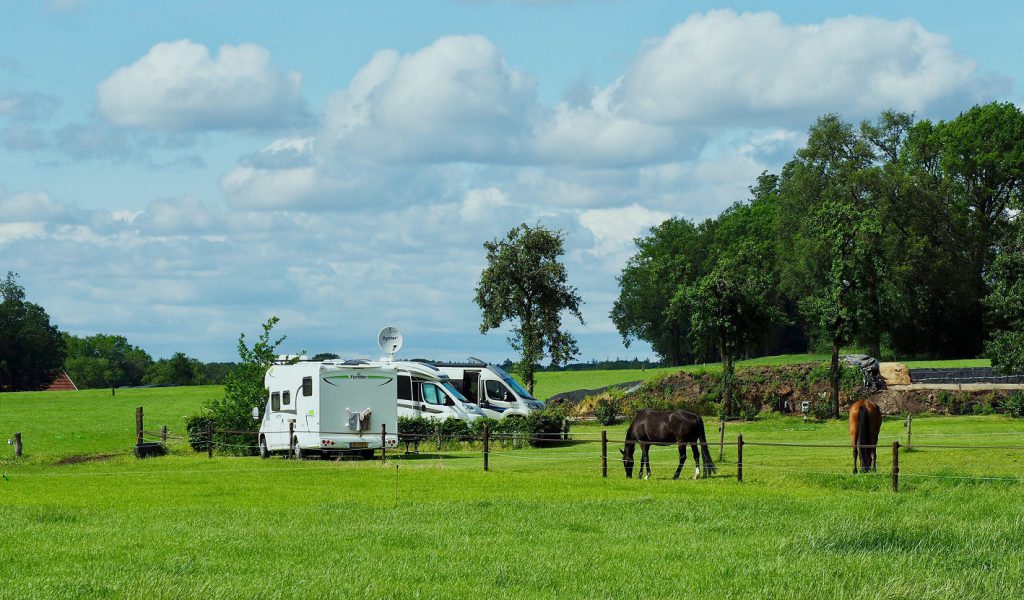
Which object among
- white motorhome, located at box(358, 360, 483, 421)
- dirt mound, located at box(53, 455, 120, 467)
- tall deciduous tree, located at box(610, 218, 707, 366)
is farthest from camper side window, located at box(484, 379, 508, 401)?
tall deciduous tree, located at box(610, 218, 707, 366)

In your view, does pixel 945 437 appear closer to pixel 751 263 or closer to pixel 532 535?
pixel 751 263

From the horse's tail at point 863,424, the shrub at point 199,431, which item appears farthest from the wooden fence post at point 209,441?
the horse's tail at point 863,424

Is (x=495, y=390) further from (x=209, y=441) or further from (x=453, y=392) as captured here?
(x=209, y=441)

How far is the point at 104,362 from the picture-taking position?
144m

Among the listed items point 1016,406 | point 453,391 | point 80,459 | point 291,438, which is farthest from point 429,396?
point 1016,406

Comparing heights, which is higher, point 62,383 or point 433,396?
point 62,383

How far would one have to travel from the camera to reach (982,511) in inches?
741

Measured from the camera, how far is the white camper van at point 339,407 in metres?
33.6

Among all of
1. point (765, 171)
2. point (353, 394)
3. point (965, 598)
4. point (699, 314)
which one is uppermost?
point (765, 171)

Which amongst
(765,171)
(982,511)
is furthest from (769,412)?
(765,171)

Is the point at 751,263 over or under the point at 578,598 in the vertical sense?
over

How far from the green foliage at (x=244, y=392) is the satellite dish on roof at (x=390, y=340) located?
4606 millimetres

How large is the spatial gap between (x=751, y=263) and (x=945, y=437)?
17.0m

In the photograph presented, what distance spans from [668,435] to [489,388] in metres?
15.5
